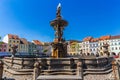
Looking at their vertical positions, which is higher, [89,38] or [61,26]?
[89,38]

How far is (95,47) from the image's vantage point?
268 ft

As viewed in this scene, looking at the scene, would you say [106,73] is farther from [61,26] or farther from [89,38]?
[89,38]

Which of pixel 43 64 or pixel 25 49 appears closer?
pixel 43 64

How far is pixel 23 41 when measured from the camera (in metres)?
85.5

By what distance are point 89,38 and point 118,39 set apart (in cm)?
1726

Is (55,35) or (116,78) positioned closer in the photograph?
(116,78)

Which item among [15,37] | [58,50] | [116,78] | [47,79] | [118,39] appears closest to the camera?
[47,79]

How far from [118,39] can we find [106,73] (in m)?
61.6

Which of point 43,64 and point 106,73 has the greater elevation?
point 43,64

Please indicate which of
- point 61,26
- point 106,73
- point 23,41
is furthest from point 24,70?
point 23,41

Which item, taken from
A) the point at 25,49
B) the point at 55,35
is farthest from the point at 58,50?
the point at 25,49

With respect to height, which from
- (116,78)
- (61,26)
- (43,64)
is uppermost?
(61,26)

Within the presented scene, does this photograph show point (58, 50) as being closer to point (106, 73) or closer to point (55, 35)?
point (55, 35)

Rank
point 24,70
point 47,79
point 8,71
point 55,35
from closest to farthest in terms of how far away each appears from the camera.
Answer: point 47,79
point 24,70
point 8,71
point 55,35
